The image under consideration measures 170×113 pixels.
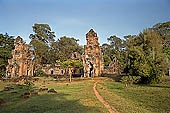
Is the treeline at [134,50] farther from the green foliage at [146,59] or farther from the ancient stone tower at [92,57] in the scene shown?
the ancient stone tower at [92,57]

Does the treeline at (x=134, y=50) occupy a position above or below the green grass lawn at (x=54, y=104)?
above

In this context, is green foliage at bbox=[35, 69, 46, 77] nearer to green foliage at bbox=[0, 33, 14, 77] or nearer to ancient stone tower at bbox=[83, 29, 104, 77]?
green foliage at bbox=[0, 33, 14, 77]

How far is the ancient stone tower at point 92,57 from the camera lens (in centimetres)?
3438

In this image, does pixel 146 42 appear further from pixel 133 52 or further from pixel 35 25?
pixel 35 25

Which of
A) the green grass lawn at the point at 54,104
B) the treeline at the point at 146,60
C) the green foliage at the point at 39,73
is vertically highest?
the treeline at the point at 146,60

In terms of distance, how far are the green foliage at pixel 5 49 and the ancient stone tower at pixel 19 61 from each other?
1.34 meters

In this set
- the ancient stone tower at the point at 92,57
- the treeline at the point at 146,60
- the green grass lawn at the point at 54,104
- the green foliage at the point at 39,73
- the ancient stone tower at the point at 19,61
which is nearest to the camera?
the green grass lawn at the point at 54,104

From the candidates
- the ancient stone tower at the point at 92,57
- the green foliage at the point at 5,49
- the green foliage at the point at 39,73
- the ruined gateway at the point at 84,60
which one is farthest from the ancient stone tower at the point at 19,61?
the ancient stone tower at the point at 92,57

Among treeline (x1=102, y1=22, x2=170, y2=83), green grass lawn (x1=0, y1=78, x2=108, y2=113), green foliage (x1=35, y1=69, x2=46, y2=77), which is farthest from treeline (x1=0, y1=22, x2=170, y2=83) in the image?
green grass lawn (x1=0, y1=78, x2=108, y2=113)

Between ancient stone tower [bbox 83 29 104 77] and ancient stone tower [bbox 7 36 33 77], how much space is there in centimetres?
1704

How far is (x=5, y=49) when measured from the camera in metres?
39.8

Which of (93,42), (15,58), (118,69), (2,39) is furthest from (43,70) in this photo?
(118,69)

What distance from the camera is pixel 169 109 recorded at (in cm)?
941

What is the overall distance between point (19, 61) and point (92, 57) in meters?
19.3
